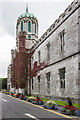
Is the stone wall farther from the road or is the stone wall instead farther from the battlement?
the road

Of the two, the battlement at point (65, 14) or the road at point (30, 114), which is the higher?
the battlement at point (65, 14)

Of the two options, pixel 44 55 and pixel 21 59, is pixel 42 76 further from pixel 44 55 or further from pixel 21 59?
pixel 21 59

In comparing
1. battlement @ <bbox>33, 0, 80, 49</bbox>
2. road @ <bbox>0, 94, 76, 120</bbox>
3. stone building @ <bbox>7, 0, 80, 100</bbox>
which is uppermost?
battlement @ <bbox>33, 0, 80, 49</bbox>

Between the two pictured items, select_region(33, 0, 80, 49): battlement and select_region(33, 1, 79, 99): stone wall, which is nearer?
select_region(33, 1, 79, 99): stone wall

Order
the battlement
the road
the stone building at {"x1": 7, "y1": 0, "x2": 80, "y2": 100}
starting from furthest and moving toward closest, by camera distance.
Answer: the battlement → the stone building at {"x1": 7, "y1": 0, "x2": 80, "y2": 100} → the road

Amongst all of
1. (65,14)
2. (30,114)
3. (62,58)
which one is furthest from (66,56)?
(30,114)

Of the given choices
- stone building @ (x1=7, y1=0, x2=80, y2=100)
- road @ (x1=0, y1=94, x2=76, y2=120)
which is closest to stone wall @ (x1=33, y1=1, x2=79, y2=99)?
stone building @ (x1=7, y1=0, x2=80, y2=100)

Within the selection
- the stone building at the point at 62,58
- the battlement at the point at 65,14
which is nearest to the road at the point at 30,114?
the stone building at the point at 62,58

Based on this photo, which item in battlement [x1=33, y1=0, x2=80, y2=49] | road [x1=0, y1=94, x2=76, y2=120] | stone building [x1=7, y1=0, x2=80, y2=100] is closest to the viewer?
road [x1=0, y1=94, x2=76, y2=120]

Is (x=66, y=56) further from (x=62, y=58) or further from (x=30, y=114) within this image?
(x=30, y=114)

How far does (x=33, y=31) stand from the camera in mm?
44094

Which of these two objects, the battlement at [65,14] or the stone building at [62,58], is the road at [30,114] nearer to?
the stone building at [62,58]

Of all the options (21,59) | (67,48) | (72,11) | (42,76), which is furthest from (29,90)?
(72,11)

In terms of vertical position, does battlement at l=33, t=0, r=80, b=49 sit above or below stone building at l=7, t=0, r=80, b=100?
above
